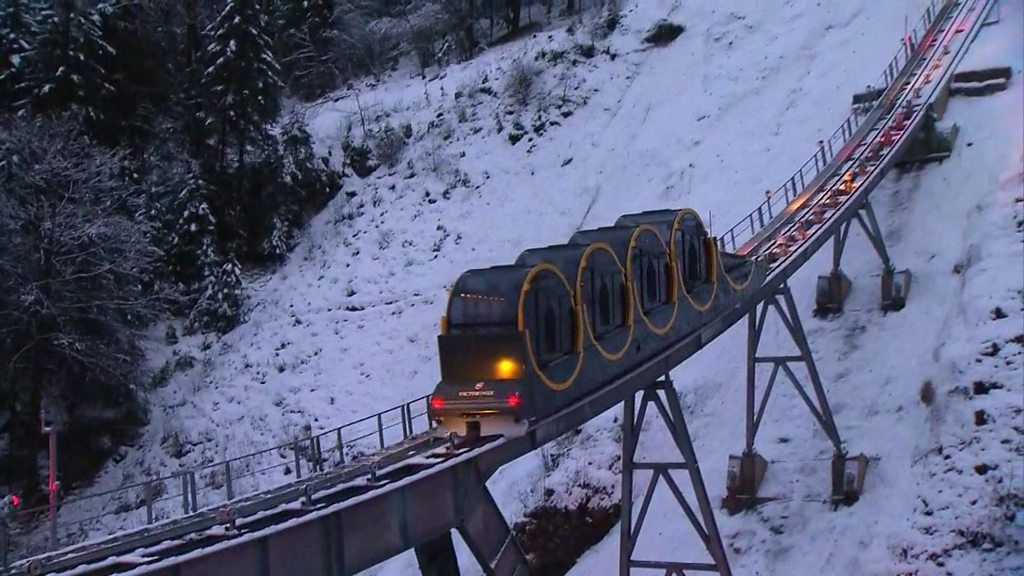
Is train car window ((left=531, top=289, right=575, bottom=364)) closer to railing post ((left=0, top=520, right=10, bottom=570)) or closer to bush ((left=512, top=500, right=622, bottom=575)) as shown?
railing post ((left=0, top=520, right=10, bottom=570))

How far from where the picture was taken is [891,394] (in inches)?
957

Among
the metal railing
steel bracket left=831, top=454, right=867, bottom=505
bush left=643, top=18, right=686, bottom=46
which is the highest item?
bush left=643, top=18, right=686, bottom=46

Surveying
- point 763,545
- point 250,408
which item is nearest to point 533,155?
point 250,408

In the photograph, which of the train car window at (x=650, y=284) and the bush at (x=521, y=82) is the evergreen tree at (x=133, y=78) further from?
the train car window at (x=650, y=284)

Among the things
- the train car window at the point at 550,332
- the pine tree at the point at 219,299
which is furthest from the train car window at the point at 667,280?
the pine tree at the point at 219,299

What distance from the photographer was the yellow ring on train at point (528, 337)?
47.0ft

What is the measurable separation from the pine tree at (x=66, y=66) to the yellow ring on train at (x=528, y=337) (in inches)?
1058

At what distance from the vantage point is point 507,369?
559 inches

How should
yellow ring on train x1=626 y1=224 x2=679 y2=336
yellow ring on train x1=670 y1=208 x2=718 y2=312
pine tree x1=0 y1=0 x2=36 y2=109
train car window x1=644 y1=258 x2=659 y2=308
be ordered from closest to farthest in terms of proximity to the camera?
yellow ring on train x1=626 y1=224 x2=679 y2=336 → train car window x1=644 y1=258 x2=659 y2=308 → yellow ring on train x1=670 y1=208 x2=718 y2=312 → pine tree x1=0 y1=0 x2=36 y2=109

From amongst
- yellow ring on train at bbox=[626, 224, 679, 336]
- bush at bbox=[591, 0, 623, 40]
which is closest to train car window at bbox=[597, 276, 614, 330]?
yellow ring on train at bbox=[626, 224, 679, 336]

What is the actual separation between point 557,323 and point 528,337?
42.4 inches

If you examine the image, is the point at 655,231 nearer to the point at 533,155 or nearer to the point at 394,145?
the point at 533,155

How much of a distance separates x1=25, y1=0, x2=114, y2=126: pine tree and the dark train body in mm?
25289

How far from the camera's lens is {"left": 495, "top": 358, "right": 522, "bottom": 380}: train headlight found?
46.4 feet
